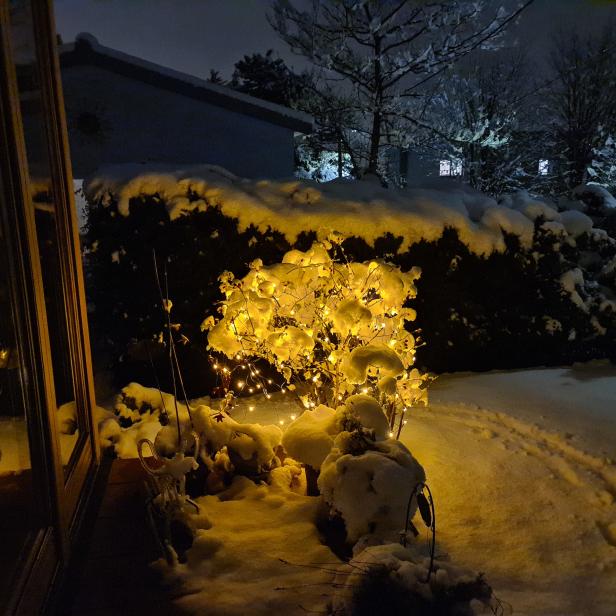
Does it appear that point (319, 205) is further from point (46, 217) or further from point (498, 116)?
point (498, 116)

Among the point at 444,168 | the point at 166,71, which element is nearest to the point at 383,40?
the point at 166,71

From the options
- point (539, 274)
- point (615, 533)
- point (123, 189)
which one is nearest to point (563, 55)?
point (539, 274)

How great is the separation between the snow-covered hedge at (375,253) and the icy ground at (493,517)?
1091 mm

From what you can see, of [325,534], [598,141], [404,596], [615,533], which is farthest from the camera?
[598,141]

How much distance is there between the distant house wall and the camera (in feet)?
32.6

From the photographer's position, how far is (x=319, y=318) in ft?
12.4

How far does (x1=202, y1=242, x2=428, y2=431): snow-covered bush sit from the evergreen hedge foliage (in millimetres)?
1372

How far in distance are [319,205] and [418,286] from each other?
130 centimetres

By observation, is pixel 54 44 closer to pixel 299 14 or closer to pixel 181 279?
pixel 181 279

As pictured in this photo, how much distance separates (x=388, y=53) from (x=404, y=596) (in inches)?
485

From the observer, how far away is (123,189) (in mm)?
5160

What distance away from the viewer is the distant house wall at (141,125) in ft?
32.6

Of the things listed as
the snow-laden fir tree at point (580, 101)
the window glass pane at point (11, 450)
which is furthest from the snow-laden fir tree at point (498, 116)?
the window glass pane at point (11, 450)

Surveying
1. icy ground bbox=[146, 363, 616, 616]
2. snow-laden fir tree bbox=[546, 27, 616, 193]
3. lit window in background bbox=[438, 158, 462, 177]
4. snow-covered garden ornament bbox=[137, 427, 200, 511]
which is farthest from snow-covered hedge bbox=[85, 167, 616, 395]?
snow-laden fir tree bbox=[546, 27, 616, 193]
